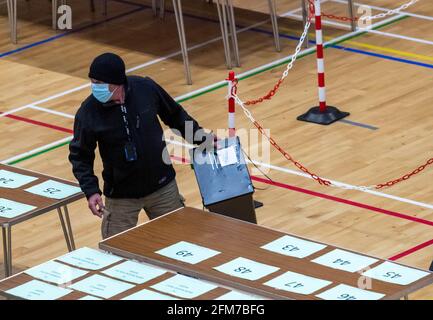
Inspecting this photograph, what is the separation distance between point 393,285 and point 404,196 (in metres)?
3.58

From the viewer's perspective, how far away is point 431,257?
9734 mm

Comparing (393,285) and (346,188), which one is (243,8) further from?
(393,285)

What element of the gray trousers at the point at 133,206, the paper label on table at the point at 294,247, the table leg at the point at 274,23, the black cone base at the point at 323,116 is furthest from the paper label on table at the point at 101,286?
the table leg at the point at 274,23

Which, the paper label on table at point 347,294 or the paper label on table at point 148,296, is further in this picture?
the paper label on table at point 148,296

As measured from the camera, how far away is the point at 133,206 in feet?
28.9

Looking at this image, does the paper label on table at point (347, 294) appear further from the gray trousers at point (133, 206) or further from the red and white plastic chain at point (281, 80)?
the red and white plastic chain at point (281, 80)

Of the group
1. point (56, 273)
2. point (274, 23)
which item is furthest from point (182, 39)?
point (56, 273)

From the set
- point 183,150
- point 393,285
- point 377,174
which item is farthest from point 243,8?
point 393,285

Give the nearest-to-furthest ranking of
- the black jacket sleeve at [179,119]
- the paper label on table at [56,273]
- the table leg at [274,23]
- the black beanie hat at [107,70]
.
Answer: the paper label on table at [56,273] → the black beanie hat at [107,70] → the black jacket sleeve at [179,119] → the table leg at [274,23]

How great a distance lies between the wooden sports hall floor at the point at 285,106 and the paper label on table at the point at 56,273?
2205 millimetres

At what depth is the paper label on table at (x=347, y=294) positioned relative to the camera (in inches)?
287

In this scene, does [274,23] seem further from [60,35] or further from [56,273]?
[56,273]

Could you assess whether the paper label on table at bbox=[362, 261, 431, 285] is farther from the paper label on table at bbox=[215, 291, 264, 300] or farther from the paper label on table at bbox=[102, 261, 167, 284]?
the paper label on table at bbox=[102, 261, 167, 284]

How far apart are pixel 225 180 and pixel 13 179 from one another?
5.01ft
